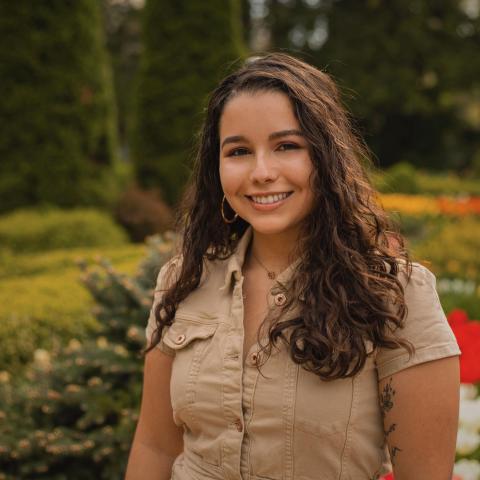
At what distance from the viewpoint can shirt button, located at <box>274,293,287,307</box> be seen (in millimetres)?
1507

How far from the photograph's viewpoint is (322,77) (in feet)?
5.09

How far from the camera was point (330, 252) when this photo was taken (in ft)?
4.91

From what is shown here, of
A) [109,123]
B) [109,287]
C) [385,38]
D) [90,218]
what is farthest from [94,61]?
[385,38]

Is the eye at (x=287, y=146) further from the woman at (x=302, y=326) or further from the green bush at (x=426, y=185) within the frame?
the green bush at (x=426, y=185)

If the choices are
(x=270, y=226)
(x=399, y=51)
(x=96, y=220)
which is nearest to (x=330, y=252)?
(x=270, y=226)

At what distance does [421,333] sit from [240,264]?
496 millimetres

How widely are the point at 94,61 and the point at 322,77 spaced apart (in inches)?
280

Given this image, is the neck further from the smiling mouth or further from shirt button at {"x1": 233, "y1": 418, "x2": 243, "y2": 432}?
shirt button at {"x1": 233, "y1": 418, "x2": 243, "y2": 432}

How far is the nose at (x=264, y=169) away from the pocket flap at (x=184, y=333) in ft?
1.24

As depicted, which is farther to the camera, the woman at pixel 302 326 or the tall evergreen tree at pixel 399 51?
the tall evergreen tree at pixel 399 51

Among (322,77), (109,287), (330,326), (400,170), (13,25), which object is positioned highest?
(13,25)

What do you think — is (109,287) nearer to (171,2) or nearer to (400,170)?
(171,2)

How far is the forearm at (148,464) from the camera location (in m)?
1.70

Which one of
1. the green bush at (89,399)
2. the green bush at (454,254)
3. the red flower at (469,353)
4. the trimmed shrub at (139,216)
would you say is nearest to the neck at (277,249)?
the red flower at (469,353)
